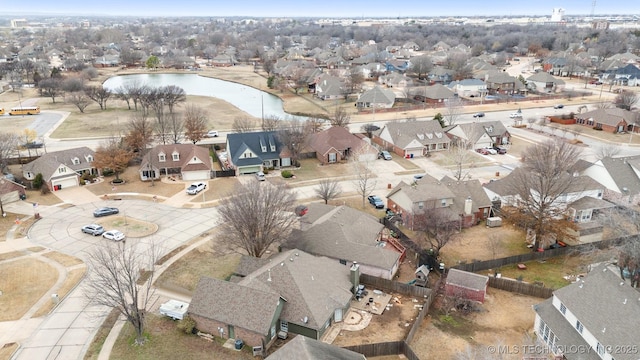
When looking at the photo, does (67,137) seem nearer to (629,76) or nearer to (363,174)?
(363,174)

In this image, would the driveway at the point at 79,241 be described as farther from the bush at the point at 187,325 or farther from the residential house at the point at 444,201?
the residential house at the point at 444,201

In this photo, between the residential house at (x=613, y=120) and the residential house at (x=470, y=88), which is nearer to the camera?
the residential house at (x=613, y=120)

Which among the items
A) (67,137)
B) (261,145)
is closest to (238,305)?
(261,145)

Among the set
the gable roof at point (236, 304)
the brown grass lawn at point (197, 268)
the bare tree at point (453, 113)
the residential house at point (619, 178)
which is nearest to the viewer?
the gable roof at point (236, 304)

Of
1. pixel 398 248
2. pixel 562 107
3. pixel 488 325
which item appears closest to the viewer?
pixel 488 325

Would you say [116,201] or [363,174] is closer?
[116,201]

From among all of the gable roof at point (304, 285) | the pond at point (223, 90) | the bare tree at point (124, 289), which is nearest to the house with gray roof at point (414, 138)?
the pond at point (223, 90)
